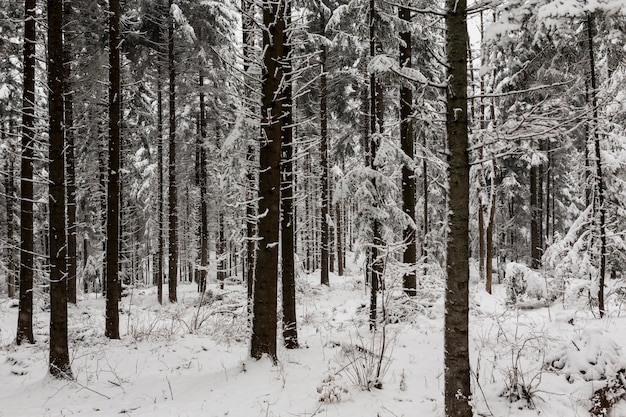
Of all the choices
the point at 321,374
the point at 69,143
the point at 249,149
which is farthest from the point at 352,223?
the point at 69,143

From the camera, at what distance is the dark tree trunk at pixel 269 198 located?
7020mm

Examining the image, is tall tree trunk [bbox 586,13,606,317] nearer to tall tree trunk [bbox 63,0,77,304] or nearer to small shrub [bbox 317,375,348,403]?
small shrub [bbox 317,375,348,403]

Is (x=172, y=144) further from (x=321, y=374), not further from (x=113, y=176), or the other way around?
(x=321, y=374)

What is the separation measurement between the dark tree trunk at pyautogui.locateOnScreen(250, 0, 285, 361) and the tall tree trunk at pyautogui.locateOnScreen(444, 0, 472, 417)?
3445mm

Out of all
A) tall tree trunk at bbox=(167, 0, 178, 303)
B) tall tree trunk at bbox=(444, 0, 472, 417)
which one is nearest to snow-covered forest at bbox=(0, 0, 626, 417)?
tall tree trunk at bbox=(444, 0, 472, 417)

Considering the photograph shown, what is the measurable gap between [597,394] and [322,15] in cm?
1773

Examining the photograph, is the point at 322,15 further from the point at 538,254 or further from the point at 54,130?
the point at 538,254

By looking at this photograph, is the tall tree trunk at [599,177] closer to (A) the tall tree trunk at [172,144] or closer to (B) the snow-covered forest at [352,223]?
(B) the snow-covered forest at [352,223]

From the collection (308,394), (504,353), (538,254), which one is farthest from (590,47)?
(538,254)

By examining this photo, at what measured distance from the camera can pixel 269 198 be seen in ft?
23.2

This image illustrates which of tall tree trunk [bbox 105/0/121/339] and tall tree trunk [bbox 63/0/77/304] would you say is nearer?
tall tree trunk [bbox 105/0/121/339]

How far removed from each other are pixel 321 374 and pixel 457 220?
3804mm

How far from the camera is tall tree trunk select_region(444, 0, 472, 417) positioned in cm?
427

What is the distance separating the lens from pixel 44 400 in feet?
21.4
